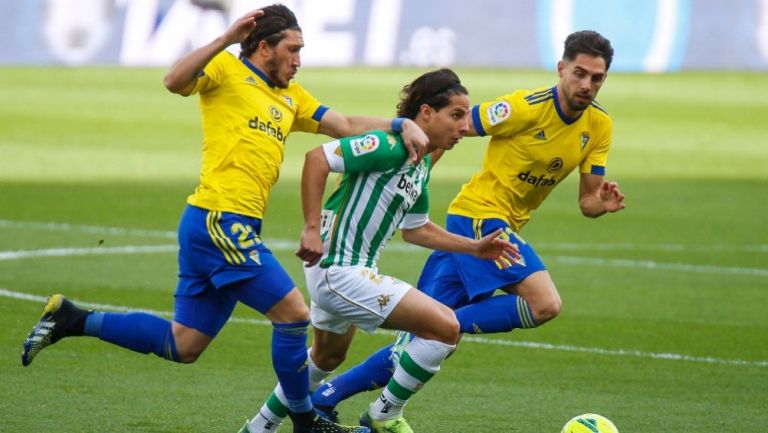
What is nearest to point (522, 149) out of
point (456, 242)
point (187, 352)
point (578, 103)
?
point (578, 103)

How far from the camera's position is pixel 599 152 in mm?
8477

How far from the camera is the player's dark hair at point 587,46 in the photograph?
8047mm

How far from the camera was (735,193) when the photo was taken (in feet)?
65.4

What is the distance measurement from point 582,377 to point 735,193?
457 inches

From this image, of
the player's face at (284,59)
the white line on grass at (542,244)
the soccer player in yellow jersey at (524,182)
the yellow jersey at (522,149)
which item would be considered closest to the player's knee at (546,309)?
the soccer player in yellow jersey at (524,182)

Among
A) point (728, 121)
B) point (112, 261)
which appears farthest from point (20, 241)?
point (728, 121)

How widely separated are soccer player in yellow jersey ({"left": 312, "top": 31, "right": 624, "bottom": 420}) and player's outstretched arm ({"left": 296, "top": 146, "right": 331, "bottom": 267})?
1549mm

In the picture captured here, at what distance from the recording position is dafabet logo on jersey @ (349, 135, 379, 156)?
21.9ft

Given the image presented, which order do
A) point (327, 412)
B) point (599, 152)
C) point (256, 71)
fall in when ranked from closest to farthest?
point (256, 71)
point (327, 412)
point (599, 152)

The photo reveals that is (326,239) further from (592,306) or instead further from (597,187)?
(592,306)

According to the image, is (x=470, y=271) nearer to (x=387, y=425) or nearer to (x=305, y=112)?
(x=387, y=425)

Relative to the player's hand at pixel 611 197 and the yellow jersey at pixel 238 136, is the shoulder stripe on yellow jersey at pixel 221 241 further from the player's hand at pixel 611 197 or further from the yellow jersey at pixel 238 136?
the player's hand at pixel 611 197

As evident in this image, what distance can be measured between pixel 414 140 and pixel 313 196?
21.6 inches

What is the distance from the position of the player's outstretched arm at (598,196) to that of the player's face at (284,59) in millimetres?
2069
